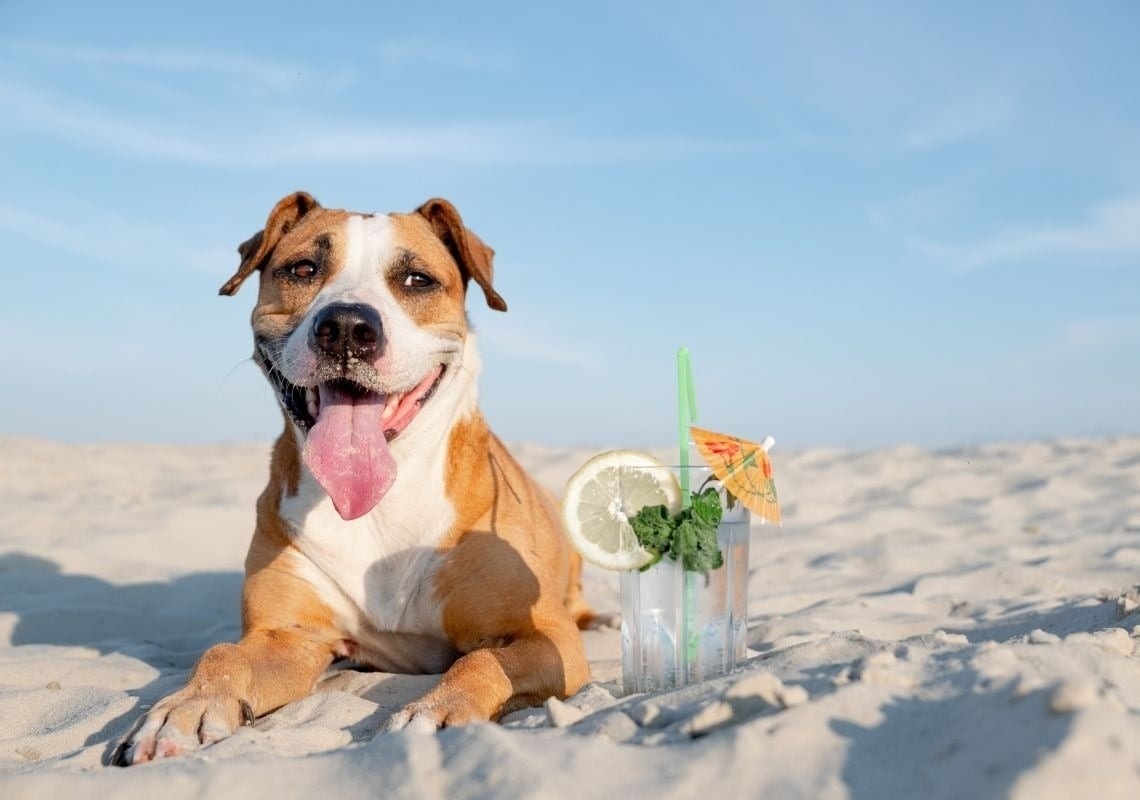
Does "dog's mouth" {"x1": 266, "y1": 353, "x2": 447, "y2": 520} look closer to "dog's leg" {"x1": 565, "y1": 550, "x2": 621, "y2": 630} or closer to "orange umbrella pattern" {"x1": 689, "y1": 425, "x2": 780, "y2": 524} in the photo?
"orange umbrella pattern" {"x1": 689, "y1": 425, "x2": 780, "y2": 524}

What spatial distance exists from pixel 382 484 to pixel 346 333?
0.54m

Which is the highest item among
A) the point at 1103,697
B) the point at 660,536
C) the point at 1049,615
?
the point at 660,536

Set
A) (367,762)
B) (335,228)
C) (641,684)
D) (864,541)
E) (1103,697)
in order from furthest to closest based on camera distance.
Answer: (864,541), (335,228), (641,684), (367,762), (1103,697)

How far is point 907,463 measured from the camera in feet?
37.3

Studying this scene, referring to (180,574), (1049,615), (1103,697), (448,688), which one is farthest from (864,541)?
(1103,697)

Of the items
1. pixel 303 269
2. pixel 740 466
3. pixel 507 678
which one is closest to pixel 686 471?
pixel 740 466

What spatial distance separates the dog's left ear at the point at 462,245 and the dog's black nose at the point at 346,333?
76cm

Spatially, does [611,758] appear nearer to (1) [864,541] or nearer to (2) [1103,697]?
(2) [1103,697]

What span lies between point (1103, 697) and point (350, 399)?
253 centimetres

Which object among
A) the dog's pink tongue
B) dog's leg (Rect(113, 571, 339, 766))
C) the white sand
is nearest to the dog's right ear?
the dog's pink tongue

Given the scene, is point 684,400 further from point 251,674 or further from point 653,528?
point 251,674

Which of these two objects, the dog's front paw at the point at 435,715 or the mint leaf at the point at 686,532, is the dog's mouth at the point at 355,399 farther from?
the dog's front paw at the point at 435,715

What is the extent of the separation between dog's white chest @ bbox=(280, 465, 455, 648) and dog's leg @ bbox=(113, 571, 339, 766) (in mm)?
104

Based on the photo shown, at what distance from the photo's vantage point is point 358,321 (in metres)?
3.53
